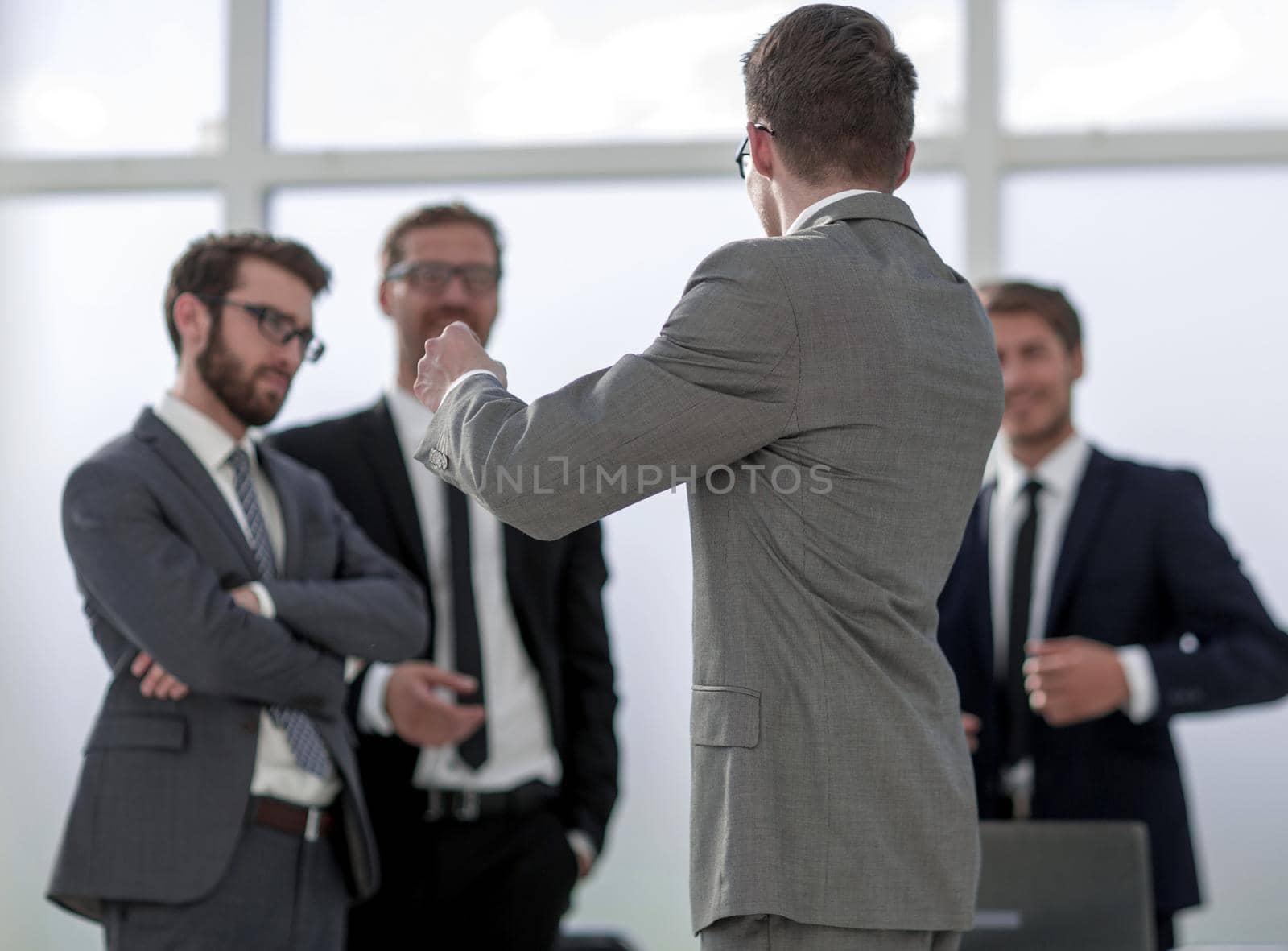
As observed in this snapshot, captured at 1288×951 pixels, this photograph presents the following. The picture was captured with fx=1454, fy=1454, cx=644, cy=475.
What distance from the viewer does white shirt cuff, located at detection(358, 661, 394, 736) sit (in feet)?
9.71

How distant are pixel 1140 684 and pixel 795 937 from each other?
59.5 inches

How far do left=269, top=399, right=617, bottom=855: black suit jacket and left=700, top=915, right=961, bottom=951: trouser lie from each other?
4.88ft

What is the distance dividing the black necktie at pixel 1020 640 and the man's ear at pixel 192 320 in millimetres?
1734

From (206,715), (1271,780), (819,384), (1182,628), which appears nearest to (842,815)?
(819,384)

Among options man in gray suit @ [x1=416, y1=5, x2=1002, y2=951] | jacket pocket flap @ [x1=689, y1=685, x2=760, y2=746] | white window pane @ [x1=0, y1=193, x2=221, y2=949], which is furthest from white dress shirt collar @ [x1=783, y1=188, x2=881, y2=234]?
white window pane @ [x1=0, y1=193, x2=221, y2=949]

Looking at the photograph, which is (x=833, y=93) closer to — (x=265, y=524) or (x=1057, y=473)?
(x=265, y=524)

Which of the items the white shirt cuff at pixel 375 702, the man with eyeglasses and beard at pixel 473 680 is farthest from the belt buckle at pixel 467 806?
the white shirt cuff at pixel 375 702

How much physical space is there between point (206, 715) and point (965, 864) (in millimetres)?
1337

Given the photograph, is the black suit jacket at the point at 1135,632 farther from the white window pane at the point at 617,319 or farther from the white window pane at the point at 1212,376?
the white window pane at the point at 617,319

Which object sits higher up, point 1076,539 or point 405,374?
point 405,374

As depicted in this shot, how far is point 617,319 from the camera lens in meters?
4.48

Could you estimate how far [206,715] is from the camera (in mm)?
2438

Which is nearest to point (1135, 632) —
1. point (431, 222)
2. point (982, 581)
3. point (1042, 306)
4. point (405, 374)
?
point (982, 581)

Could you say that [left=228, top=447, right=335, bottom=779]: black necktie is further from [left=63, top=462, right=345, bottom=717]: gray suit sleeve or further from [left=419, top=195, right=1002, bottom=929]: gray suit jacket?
[left=419, top=195, right=1002, bottom=929]: gray suit jacket
